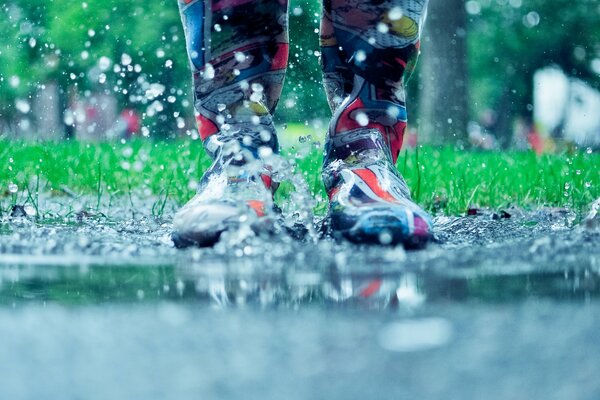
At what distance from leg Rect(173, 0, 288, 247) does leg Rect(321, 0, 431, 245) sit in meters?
0.16

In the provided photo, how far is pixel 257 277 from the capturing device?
1.35 meters

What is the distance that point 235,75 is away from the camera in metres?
2.20

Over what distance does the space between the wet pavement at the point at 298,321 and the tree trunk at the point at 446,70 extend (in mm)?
7495

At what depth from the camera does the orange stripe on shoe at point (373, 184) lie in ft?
6.35

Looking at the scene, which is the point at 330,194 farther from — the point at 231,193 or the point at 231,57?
the point at 231,57

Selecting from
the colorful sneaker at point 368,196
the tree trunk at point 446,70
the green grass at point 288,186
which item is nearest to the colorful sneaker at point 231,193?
the colorful sneaker at point 368,196

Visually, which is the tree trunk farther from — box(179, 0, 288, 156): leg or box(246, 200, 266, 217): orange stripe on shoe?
box(246, 200, 266, 217): orange stripe on shoe

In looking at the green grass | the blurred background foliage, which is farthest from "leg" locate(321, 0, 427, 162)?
the blurred background foliage

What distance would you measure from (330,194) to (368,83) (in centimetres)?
34

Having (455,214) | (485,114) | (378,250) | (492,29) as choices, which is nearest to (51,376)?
(378,250)

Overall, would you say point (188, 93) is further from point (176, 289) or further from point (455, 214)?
point (176, 289)

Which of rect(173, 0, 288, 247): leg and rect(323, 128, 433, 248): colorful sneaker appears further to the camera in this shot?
rect(173, 0, 288, 247): leg

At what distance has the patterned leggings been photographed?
2176 mm

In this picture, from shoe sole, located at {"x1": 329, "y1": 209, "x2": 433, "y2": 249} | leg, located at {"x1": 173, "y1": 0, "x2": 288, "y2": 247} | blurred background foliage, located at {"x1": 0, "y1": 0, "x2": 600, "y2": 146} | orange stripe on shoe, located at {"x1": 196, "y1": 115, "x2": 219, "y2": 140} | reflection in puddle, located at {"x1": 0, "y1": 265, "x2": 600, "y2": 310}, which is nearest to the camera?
reflection in puddle, located at {"x1": 0, "y1": 265, "x2": 600, "y2": 310}
